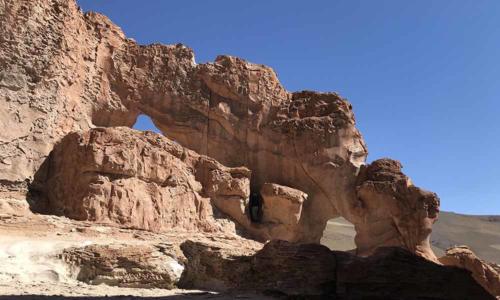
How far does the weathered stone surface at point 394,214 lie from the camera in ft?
72.1

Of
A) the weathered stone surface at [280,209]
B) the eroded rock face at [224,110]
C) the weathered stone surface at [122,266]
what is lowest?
the weathered stone surface at [122,266]

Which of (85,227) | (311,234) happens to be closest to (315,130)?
(311,234)

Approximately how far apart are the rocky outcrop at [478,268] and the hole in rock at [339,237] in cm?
3067

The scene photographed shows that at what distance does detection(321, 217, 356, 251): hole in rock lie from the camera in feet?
181

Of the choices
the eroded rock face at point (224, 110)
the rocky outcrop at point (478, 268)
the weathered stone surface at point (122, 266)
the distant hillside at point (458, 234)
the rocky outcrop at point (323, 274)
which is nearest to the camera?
the rocky outcrop at point (323, 274)

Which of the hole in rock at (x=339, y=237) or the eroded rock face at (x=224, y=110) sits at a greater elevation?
the eroded rock face at (x=224, y=110)

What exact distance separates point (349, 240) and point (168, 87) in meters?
44.0

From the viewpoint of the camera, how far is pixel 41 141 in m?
16.0

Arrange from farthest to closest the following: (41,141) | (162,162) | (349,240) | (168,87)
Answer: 1. (349,240)
2. (168,87)
3. (162,162)
4. (41,141)

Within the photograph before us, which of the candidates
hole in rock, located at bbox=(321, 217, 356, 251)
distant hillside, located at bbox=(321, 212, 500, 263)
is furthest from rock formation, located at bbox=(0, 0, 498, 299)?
distant hillside, located at bbox=(321, 212, 500, 263)

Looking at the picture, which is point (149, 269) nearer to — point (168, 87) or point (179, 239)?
point (179, 239)

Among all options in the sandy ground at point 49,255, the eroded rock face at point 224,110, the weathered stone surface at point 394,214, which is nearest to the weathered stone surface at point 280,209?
the eroded rock face at point 224,110

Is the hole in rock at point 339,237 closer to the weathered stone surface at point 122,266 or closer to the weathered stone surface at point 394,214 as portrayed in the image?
the weathered stone surface at point 394,214

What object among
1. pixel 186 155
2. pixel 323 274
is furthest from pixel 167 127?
pixel 323 274
